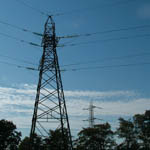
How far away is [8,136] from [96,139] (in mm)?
19570

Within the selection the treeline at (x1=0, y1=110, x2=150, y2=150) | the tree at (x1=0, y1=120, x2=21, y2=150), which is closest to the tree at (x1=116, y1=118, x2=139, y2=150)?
the treeline at (x1=0, y1=110, x2=150, y2=150)

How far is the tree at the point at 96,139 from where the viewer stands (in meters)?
53.5

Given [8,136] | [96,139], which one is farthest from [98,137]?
[8,136]

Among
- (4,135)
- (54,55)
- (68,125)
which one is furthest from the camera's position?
(4,135)

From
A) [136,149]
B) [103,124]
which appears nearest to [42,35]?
[136,149]

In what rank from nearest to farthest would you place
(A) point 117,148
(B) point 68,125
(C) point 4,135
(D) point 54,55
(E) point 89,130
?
(B) point 68,125
(D) point 54,55
(C) point 4,135
(A) point 117,148
(E) point 89,130

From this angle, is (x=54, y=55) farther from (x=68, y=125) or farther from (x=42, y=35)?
(x=68, y=125)

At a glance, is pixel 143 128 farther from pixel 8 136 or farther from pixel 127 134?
pixel 8 136

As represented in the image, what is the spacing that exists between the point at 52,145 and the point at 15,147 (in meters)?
8.13

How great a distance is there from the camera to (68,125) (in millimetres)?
17844

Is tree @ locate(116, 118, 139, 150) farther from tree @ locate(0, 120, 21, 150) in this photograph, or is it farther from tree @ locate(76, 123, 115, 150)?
tree @ locate(0, 120, 21, 150)

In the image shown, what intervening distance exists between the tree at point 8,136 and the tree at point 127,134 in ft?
73.1

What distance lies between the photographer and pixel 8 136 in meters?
48.9

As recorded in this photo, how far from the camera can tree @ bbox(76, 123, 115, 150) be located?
5347 centimetres
